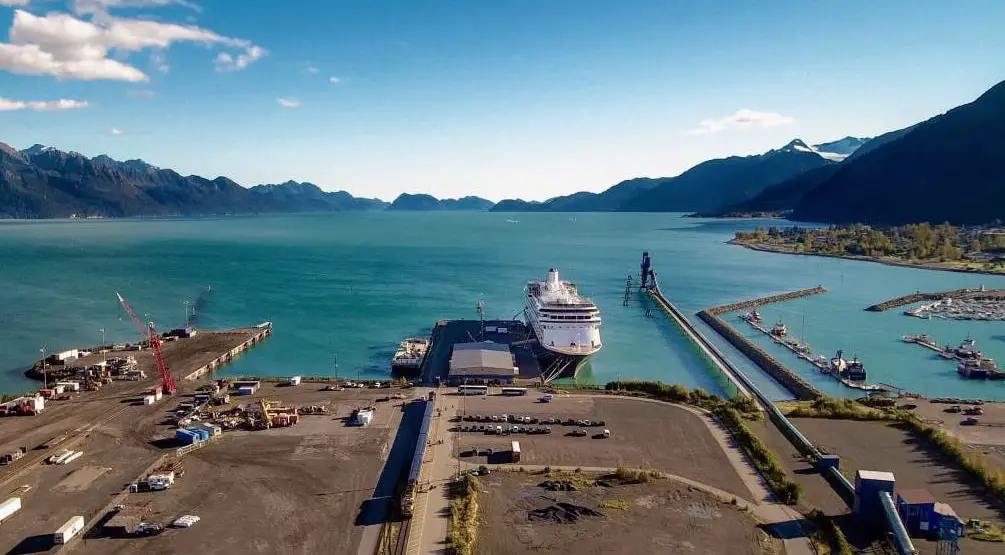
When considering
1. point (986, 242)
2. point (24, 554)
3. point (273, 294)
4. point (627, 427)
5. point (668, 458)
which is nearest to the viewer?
point (24, 554)

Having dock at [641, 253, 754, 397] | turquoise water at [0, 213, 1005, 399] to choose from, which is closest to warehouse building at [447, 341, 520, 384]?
turquoise water at [0, 213, 1005, 399]

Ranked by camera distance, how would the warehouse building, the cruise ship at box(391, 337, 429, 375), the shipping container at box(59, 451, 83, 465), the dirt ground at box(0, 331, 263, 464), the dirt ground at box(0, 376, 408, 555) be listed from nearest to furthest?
the dirt ground at box(0, 376, 408, 555)
the shipping container at box(59, 451, 83, 465)
the dirt ground at box(0, 331, 263, 464)
the warehouse building
the cruise ship at box(391, 337, 429, 375)

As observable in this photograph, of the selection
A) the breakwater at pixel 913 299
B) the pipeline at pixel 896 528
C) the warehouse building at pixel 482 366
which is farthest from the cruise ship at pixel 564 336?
the breakwater at pixel 913 299

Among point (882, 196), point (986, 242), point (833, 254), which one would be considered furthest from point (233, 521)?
point (882, 196)

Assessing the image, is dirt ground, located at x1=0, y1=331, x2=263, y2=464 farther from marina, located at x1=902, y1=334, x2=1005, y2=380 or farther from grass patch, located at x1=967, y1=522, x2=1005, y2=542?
marina, located at x1=902, y1=334, x2=1005, y2=380

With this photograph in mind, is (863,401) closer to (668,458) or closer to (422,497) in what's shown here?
(668,458)

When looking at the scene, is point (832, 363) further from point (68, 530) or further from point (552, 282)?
point (68, 530)

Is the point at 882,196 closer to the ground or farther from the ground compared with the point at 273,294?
farther from the ground
